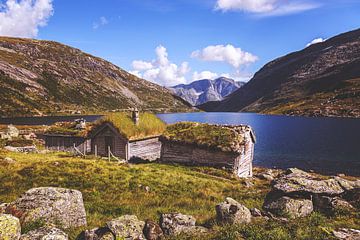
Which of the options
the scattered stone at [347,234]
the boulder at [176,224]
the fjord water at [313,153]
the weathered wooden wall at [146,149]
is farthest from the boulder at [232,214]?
the fjord water at [313,153]

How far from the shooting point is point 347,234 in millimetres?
11797

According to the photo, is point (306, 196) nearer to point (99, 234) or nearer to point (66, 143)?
point (99, 234)

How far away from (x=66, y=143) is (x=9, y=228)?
151 feet

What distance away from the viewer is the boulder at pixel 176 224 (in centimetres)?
1304

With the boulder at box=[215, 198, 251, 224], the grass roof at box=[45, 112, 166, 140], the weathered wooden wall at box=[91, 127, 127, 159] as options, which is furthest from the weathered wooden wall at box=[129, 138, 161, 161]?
the boulder at box=[215, 198, 251, 224]

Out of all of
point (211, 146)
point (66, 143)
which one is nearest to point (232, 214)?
point (211, 146)

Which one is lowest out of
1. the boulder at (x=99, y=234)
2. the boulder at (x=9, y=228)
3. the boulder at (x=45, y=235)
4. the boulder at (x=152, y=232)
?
the boulder at (x=152, y=232)

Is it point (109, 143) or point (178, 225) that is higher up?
point (109, 143)

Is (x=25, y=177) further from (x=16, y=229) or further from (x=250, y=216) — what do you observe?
(x=250, y=216)

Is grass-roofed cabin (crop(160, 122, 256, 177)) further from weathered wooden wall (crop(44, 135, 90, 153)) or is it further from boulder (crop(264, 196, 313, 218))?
boulder (crop(264, 196, 313, 218))

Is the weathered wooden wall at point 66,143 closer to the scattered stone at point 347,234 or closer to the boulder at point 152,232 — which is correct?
the boulder at point 152,232

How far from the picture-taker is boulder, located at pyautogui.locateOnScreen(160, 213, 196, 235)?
42.8 feet

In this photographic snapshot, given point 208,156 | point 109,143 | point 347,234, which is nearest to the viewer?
point 347,234

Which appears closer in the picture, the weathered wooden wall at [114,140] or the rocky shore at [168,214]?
the rocky shore at [168,214]
